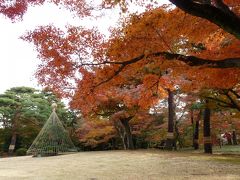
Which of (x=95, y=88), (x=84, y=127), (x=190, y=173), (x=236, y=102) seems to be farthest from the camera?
(x=84, y=127)

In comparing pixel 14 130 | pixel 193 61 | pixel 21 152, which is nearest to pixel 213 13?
pixel 193 61

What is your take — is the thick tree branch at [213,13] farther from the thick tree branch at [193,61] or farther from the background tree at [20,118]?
the background tree at [20,118]

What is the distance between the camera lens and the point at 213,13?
5.17 meters

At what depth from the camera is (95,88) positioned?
8.99 meters

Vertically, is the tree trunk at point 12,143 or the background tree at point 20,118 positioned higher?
the background tree at point 20,118

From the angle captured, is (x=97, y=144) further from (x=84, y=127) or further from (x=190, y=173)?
(x=190, y=173)

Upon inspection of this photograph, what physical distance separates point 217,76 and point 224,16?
424cm

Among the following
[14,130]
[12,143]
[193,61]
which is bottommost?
[12,143]

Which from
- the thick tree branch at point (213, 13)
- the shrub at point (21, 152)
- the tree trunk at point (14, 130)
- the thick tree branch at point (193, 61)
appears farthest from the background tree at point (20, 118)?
the thick tree branch at point (213, 13)

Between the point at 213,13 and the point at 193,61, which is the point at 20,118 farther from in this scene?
the point at 213,13

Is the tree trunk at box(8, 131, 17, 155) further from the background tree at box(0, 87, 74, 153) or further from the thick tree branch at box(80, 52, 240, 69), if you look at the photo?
the thick tree branch at box(80, 52, 240, 69)

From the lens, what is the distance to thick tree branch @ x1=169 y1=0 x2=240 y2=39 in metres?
5.11

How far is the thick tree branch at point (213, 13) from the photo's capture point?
16.8ft

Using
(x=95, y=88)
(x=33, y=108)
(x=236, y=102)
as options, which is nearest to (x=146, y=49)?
(x=95, y=88)
